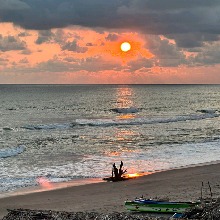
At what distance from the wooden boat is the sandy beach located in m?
0.98

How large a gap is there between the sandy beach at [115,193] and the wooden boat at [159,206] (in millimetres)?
977

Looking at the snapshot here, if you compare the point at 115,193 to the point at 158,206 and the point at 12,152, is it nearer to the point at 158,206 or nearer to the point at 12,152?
the point at 158,206

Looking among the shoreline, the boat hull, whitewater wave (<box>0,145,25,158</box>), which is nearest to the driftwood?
the boat hull

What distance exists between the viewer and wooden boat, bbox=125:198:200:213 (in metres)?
15.4

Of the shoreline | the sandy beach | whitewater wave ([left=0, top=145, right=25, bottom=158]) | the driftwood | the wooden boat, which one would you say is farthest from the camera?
whitewater wave ([left=0, top=145, right=25, bottom=158])

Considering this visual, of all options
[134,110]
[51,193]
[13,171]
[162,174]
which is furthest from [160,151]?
[134,110]

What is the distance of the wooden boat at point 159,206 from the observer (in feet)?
50.6

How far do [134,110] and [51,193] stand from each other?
235ft

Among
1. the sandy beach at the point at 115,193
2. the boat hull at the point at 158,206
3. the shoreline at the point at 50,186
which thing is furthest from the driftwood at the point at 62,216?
the shoreline at the point at 50,186

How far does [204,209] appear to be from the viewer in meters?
13.0

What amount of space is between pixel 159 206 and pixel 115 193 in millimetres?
5402

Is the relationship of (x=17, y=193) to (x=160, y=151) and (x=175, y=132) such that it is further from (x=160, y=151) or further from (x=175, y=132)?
(x=175, y=132)

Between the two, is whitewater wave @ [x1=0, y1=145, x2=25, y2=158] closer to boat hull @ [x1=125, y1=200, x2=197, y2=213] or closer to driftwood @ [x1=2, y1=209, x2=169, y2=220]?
boat hull @ [x1=125, y1=200, x2=197, y2=213]

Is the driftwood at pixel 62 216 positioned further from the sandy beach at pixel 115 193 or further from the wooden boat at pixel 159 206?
the sandy beach at pixel 115 193
